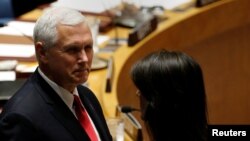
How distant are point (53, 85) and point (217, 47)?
1.95 meters

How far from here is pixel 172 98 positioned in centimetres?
125

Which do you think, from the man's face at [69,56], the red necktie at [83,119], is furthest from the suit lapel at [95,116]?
the man's face at [69,56]

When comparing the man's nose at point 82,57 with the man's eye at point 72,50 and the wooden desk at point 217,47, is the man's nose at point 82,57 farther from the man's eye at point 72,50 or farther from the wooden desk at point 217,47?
the wooden desk at point 217,47

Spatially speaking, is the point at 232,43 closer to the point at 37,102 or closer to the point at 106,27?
the point at 106,27

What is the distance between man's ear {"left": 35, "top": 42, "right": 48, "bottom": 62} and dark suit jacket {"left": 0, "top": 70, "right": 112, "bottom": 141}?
0.05 metres

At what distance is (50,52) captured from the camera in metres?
1.13

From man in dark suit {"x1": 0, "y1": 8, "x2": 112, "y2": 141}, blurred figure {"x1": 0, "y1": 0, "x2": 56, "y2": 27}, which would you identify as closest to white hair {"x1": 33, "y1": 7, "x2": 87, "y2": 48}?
man in dark suit {"x1": 0, "y1": 8, "x2": 112, "y2": 141}

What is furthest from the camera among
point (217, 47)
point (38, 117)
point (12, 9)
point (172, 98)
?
point (217, 47)

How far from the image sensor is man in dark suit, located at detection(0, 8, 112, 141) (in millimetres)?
1097

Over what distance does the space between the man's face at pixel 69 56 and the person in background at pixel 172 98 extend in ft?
0.54

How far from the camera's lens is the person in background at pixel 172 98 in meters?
1.24

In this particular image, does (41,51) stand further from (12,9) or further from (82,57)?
(12,9)

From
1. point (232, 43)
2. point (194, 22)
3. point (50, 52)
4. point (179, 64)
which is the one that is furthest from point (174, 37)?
point (50, 52)

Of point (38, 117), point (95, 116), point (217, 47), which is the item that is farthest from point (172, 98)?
point (217, 47)
